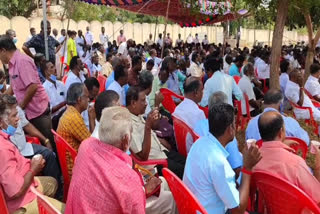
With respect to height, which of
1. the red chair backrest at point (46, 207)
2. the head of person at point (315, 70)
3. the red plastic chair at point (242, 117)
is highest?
the head of person at point (315, 70)

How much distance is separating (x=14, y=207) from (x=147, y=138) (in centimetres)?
117

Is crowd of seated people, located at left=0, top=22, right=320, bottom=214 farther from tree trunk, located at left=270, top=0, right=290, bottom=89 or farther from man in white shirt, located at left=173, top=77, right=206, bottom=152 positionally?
tree trunk, located at left=270, top=0, right=290, bottom=89

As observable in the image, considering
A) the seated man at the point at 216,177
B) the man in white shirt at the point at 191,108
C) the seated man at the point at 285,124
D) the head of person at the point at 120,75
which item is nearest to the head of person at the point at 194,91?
the man in white shirt at the point at 191,108

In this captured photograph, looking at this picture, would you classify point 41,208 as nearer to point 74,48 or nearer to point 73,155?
point 73,155

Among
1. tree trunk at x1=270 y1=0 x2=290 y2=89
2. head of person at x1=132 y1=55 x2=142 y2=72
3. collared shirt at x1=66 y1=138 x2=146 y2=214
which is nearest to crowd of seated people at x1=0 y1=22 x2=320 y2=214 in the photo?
collared shirt at x1=66 y1=138 x2=146 y2=214

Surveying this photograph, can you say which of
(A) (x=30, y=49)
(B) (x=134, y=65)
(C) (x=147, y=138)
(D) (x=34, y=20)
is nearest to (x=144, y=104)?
(C) (x=147, y=138)

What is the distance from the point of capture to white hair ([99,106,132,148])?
2.12 m

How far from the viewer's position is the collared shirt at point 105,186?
1.98 metres

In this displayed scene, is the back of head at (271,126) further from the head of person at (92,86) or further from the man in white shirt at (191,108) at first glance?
the head of person at (92,86)

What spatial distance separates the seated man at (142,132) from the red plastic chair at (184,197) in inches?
35.0

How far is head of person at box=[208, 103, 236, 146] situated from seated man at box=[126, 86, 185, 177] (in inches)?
25.9

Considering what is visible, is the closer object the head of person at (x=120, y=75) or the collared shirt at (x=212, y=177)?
the collared shirt at (x=212, y=177)

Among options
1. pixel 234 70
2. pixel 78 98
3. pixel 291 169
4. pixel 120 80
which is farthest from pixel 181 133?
pixel 234 70

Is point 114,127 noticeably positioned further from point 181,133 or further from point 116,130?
point 181,133
